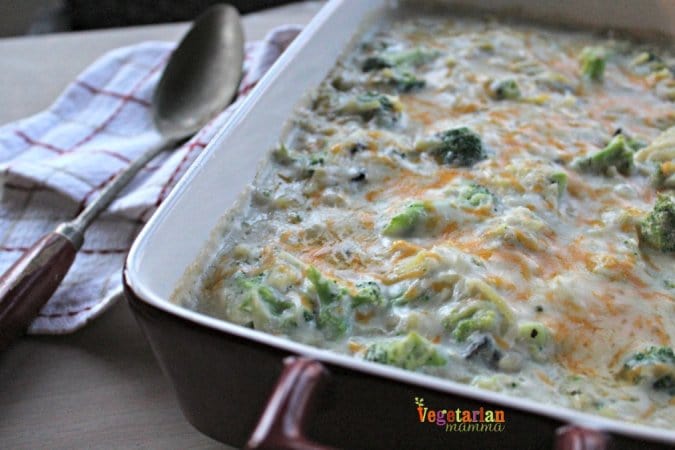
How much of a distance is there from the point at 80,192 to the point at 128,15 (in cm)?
243

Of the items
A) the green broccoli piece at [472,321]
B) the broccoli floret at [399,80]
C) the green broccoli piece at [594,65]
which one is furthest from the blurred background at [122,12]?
the green broccoli piece at [472,321]

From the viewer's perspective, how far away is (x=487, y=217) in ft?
6.44

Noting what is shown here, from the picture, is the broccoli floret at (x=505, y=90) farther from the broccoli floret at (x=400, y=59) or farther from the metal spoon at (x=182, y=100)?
the metal spoon at (x=182, y=100)

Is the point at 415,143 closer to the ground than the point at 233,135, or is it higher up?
closer to the ground

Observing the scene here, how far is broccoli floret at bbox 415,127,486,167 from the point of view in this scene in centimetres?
220

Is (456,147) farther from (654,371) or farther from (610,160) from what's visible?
(654,371)

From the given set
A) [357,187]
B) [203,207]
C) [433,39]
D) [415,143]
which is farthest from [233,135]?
[433,39]

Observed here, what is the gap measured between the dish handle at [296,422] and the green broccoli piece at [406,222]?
668 mm

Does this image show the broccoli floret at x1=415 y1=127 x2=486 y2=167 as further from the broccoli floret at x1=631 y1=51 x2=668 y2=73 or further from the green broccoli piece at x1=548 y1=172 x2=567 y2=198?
the broccoli floret at x1=631 y1=51 x2=668 y2=73

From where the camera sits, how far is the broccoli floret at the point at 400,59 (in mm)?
2656

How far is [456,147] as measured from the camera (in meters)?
2.21

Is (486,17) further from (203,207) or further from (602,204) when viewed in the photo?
(203,207)

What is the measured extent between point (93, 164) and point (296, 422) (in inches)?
63.3

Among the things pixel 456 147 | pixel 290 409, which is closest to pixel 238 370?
pixel 290 409
